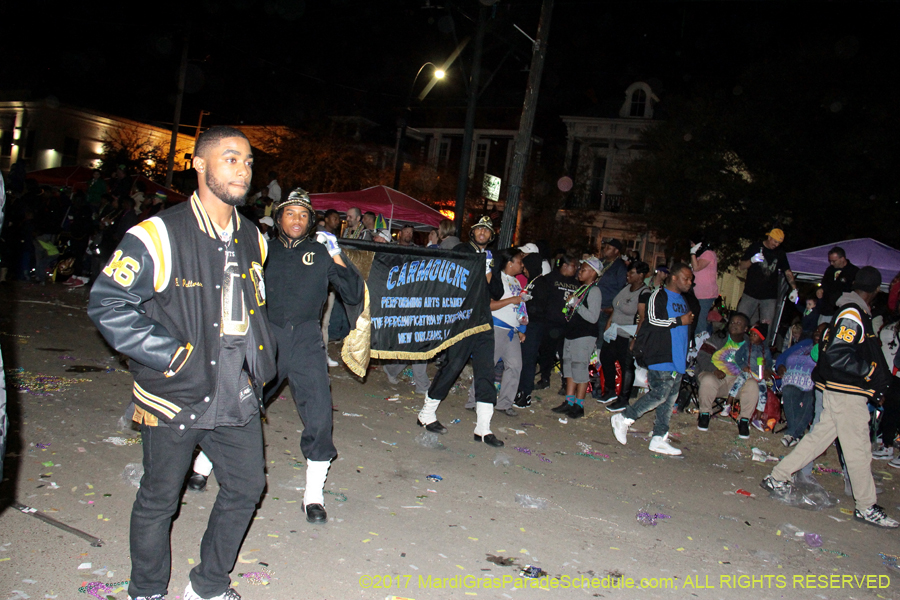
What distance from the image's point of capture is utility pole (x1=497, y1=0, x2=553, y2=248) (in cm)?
1223

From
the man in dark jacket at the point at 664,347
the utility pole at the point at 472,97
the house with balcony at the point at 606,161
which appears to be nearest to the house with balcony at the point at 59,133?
the house with balcony at the point at 606,161

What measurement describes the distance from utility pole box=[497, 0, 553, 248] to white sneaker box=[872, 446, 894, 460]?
6431 millimetres

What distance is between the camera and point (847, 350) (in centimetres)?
598

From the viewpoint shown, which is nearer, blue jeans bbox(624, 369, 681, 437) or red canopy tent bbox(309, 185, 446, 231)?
blue jeans bbox(624, 369, 681, 437)

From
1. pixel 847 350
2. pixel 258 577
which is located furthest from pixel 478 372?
pixel 258 577

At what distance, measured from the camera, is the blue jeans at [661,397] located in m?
7.36

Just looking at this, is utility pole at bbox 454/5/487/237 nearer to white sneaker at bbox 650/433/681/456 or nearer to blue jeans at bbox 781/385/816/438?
blue jeans at bbox 781/385/816/438

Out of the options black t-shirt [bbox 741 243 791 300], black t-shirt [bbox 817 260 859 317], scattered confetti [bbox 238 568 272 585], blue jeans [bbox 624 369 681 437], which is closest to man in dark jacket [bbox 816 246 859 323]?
black t-shirt [bbox 817 260 859 317]

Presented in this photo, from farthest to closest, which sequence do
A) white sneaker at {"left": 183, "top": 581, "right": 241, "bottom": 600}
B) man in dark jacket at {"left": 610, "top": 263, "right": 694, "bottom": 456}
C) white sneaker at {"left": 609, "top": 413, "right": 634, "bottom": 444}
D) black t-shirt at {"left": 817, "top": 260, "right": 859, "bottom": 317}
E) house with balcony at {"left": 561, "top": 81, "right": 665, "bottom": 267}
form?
house with balcony at {"left": 561, "top": 81, "right": 665, "bottom": 267} < black t-shirt at {"left": 817, "top": 260, "right": 859, "bottom": 317} < white sneaker at {"left": 609, "top": 413, "right": 634, "bottom": 444} < man in dark jacket at {"left": 610, "top": 263, "right": 694, "bottom": 456} < white sneaker at {"left": 183, "top": 581, "right": 241, "bottom": 600}

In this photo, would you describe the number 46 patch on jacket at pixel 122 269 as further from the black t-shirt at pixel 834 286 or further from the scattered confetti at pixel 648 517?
the black t-shirt at pixel 834 286

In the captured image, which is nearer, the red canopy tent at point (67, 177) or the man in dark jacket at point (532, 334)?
the man in dark jacket at point (532, 334)

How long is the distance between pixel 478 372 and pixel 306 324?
2.83 m

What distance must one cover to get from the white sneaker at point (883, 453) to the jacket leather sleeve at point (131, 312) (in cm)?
889

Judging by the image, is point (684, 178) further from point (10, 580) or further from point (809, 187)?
point (10, 580)
